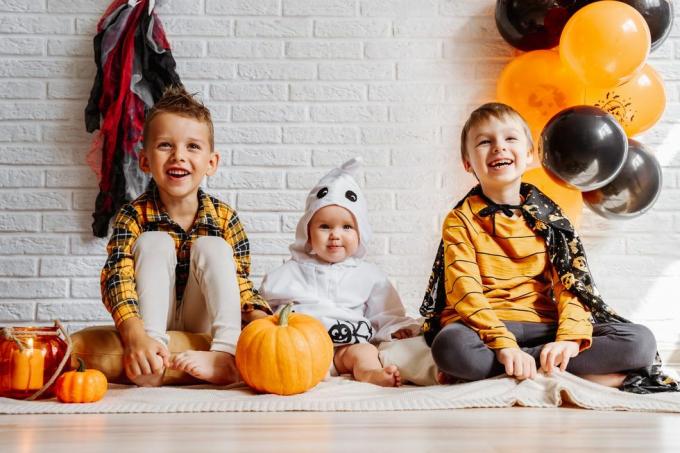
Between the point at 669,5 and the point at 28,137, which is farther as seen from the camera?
the point at 28,137

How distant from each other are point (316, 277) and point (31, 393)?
850 millimetres

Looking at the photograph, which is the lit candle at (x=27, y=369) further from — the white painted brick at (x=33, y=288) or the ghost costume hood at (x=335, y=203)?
the white painted brick at (x=33, y=288)

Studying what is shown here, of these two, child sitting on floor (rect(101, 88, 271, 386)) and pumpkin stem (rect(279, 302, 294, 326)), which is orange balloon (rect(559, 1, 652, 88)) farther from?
pumpkin stem (rect(279, 302, 294, 326))

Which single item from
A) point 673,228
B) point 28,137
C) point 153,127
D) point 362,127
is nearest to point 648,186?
point 673,228

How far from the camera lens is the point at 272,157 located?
2883mm

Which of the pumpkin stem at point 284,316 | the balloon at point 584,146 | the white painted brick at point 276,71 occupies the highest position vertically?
the white painted brick at point 276,71

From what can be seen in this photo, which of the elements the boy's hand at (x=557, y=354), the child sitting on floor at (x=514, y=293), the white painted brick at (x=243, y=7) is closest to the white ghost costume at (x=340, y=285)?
the child sitting on floor at (x=514, y=293)

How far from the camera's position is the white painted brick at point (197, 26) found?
9.46 ft

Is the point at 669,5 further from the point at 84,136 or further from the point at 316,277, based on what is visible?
the point at 84,136

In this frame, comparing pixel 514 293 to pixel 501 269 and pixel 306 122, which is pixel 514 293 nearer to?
pixel 501 269

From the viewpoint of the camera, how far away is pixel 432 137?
114 inches

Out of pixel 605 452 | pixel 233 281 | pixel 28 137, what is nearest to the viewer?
pixel 605 452

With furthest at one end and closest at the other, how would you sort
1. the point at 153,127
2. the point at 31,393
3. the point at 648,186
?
the point at 648,186 < the point at 153,127 < the point at 31,393

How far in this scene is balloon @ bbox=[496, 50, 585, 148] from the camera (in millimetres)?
2500
